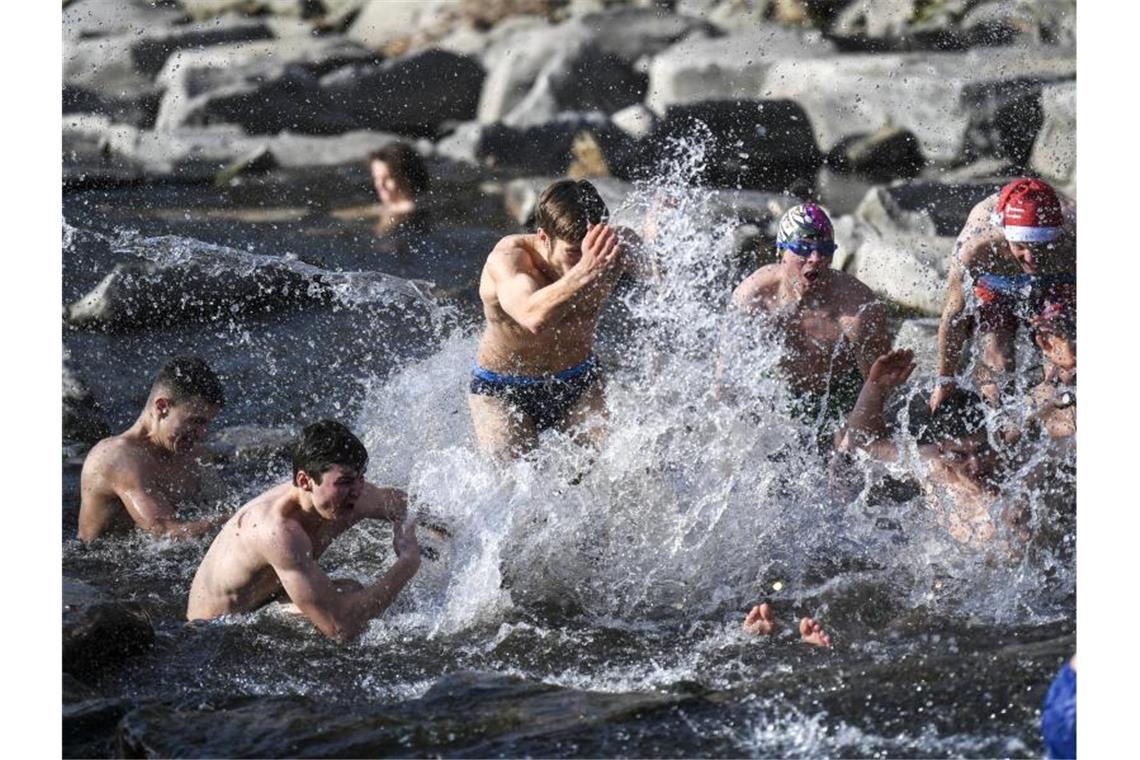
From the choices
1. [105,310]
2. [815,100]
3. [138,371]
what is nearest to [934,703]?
[138,371]

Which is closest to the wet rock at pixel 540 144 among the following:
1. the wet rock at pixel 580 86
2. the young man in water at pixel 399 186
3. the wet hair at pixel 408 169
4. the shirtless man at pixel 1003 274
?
the wet rock at pixel 580 86

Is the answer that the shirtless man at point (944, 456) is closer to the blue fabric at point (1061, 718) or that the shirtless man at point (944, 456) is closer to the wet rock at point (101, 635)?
the blue fabric at point (1061, 718)

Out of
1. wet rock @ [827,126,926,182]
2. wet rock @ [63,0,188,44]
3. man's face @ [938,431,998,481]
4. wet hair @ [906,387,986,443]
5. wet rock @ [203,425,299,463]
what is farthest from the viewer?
wet rock @ [63,0,188,44]

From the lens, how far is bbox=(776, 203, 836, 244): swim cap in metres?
6.91

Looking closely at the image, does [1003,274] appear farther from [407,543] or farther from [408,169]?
[408,169]

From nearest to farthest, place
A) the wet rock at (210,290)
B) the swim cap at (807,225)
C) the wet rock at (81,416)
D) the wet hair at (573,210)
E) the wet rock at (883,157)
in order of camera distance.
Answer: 1. the wet hair at (573,210)
2. the swim cap at (807,225)
3. the wet rock at (81,416)
4. the wet rock at (210,290)
5. the wet rock at (883,157)

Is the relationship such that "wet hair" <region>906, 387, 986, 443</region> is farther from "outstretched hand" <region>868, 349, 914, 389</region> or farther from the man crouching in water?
the man crouching in water

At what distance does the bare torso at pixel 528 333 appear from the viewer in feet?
21.0

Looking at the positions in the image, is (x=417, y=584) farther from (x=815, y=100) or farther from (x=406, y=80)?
(x=406, y=80)

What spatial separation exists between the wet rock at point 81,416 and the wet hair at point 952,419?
13.0 ft

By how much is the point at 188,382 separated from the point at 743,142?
23.2 ft

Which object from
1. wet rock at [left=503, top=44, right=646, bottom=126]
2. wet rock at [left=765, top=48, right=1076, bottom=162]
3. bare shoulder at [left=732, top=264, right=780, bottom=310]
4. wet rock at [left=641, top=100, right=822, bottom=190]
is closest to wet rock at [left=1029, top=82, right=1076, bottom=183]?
wet rock at [left=765, top=48, right=1076, bottom=162]

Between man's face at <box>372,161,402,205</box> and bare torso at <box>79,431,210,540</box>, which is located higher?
man's face at <box>372,161,402,205</box>

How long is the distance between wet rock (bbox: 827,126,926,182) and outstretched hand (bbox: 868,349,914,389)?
6.28m
